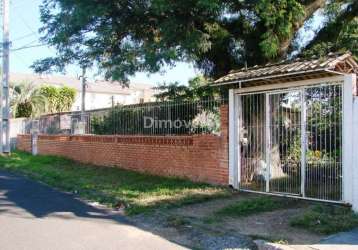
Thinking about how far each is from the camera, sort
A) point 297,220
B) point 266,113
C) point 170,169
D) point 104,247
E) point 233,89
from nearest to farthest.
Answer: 1. point 104,247
2. point 297,220
3. point 266,113
4. point 233,89
5. point 170,169

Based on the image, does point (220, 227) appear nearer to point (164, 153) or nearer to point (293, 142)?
point (293, 142)

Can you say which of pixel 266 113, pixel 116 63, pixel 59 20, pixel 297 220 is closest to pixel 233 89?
pixel 266 113

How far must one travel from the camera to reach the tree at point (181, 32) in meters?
10.8

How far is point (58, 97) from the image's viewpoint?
3625 centimetres

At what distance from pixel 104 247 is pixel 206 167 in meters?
5.76

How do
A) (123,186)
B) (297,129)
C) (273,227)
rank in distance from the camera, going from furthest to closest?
(123,186) < (297,129) < (273,227)

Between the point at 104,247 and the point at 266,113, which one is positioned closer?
the point at 104,247

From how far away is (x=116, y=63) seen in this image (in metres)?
11.6

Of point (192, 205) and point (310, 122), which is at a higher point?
point (310, 122)

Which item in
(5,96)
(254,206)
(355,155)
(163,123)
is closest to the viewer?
(355,155)

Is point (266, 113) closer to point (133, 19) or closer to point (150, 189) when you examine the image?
point (150, 189)

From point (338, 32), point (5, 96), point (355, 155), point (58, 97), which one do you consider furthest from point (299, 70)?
point (58, 97)

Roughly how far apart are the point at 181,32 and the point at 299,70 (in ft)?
11.4

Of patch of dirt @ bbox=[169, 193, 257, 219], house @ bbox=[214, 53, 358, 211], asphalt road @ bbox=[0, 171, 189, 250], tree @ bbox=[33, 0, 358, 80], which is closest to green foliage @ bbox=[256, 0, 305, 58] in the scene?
tree @ bbox=[33, 0, 358, 80]
